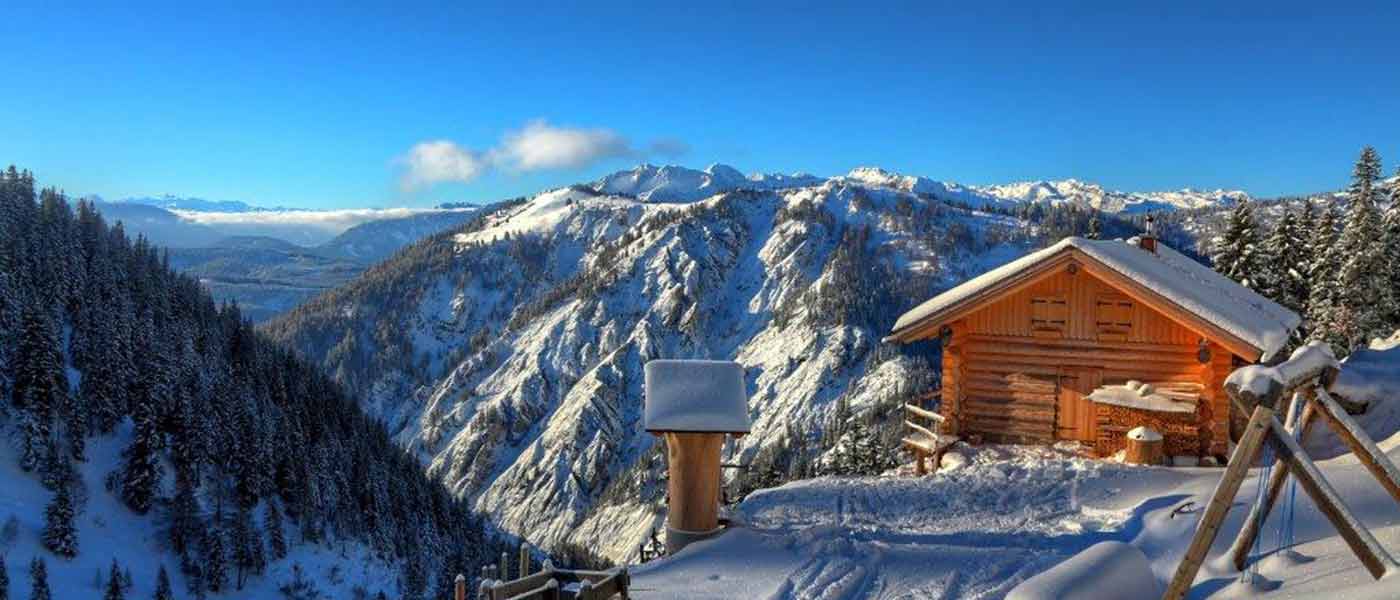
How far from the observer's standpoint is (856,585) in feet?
37.5

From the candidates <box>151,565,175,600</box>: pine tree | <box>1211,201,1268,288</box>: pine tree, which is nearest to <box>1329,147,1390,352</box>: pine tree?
<box>1211,201,1268,288</box>: pine tree

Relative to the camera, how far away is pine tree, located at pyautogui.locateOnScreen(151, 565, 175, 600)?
4850cm

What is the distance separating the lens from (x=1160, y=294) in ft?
66.9

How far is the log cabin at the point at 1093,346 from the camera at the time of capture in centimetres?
2022

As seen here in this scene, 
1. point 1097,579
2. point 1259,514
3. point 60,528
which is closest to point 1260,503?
point 1259,514

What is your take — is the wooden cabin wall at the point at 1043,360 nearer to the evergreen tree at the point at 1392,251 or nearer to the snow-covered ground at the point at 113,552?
the evergreen tree at the point at 1392,251

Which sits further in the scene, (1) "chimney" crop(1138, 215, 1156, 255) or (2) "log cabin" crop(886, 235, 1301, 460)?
(1) "chimney" crop(1138, 215, 1156, 255)

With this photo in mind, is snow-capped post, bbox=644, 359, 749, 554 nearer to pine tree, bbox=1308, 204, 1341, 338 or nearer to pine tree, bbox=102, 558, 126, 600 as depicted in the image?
pine tree, bbox=1308, 204, 1341, 338

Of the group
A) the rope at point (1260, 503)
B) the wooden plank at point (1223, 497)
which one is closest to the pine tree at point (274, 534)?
the rope at point (1260, 503)

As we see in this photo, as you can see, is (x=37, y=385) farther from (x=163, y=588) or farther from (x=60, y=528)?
(x=163, y=588)

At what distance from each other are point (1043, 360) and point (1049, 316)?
1.16m

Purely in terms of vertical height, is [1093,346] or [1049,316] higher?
[1049,316]

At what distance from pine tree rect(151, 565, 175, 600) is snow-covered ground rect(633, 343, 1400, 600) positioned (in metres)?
45.4

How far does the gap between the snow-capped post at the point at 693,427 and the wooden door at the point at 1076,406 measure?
41.1ft
